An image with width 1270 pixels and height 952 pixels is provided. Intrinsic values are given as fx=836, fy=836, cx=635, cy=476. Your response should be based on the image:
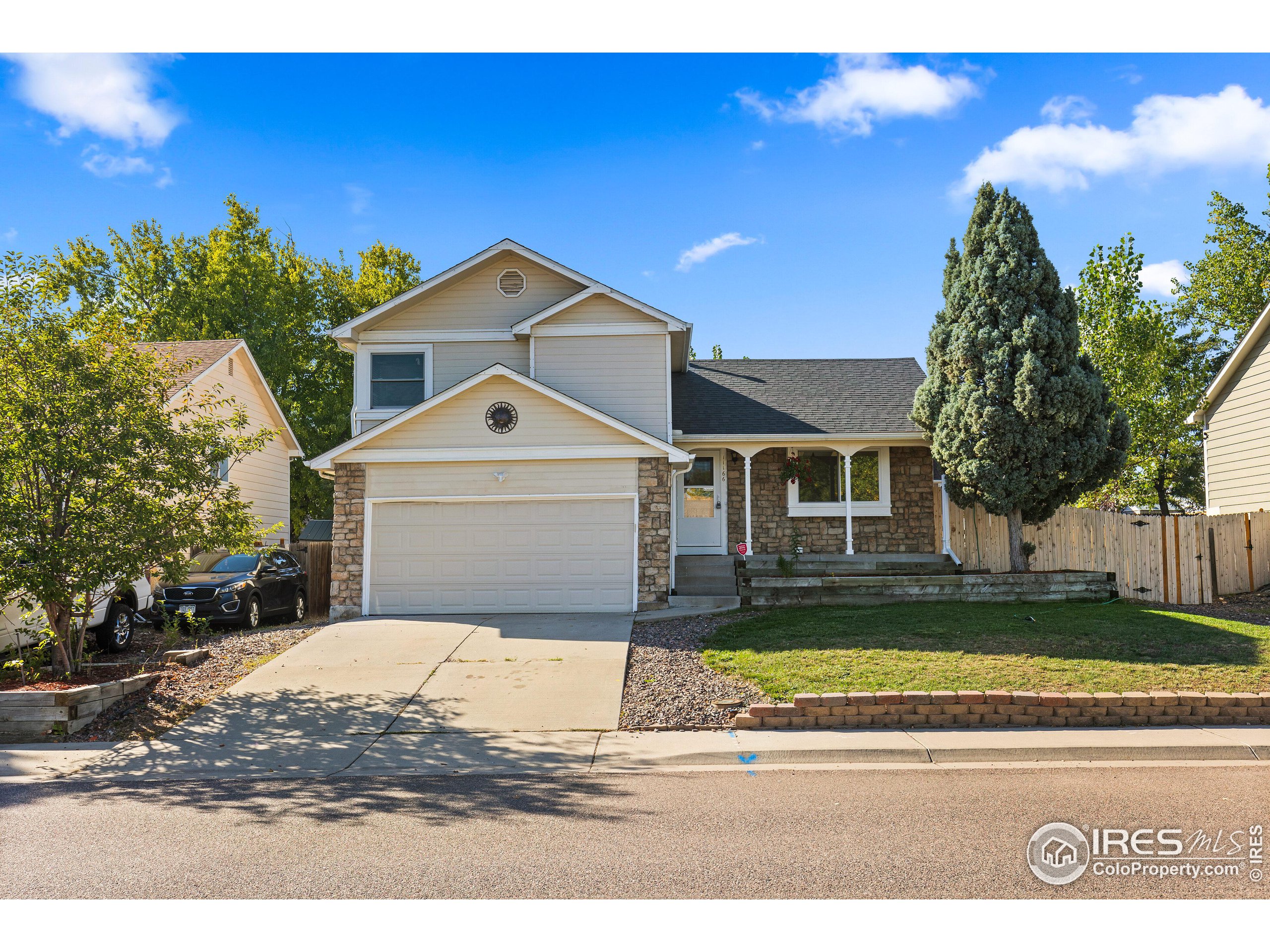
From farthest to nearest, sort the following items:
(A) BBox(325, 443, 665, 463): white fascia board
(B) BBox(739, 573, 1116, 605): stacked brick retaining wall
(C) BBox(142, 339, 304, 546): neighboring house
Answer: (C) BBox(142, 339, 304, 546): neighboring house < (A) BBox(325, 443, 665, 463): white fascia board < (B) BBox(739, 573, 1116, 605): stacked brick retaining wall

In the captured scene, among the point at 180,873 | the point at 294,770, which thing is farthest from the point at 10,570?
the point at 180,873

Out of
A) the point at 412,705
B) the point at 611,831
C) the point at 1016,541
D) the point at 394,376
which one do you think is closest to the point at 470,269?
the point at 394,376

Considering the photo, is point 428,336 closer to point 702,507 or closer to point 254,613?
point 254,613

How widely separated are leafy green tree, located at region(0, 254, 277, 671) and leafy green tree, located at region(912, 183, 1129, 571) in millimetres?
11967

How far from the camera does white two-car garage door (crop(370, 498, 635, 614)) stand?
13844 mm

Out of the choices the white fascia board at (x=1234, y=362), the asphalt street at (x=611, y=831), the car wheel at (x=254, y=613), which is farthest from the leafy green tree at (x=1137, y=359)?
the car wheel at (x=254, y=613)

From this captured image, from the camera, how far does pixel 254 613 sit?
14461mm

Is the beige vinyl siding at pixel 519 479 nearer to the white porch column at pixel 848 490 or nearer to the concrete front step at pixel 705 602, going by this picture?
the concrete front step at pixel 705 602

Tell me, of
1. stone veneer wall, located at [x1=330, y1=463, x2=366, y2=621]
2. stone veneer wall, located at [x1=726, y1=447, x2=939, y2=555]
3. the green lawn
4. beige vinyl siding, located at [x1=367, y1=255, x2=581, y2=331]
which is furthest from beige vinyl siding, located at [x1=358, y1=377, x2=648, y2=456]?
stone veneer wall, located at [x1=726, y1=447, x2=939, y2=555]

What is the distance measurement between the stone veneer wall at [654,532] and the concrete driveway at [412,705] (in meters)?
1.24

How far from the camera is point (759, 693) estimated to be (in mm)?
8586

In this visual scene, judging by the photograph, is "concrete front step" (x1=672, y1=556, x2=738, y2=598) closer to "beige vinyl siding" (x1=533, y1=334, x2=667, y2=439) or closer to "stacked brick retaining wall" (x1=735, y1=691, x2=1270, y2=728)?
"beige vinyl siding" (x1=533, y1=334, x2=667, y2=439)

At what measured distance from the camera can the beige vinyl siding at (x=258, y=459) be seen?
21.7 meters

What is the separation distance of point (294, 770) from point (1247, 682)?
361 inches
